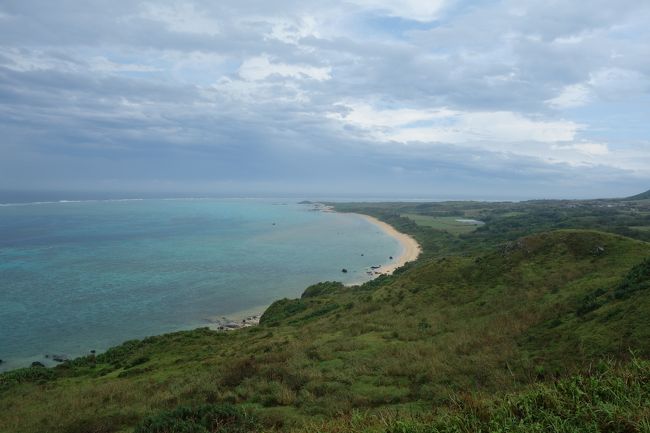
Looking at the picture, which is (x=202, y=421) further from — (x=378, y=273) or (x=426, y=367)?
(x=378, y=273)

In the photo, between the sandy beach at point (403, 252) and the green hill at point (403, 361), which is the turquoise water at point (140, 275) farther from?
the green hill at point (403, 361)

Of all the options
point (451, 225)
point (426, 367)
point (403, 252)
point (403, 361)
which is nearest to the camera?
point (426, 367)

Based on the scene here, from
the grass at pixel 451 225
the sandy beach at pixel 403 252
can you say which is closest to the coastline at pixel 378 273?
the sandy beach at pixel 403 252

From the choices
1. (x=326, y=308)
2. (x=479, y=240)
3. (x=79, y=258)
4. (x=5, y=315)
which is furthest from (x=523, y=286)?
(x=79, y=258)

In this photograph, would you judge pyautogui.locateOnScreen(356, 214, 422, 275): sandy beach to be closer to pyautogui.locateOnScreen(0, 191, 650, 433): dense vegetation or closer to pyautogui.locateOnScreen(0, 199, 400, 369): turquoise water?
pyautogui.locateOnScreen(0, 199, 400, 369): turquoise water

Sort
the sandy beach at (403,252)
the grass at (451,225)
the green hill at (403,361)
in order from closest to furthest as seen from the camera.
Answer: the green hill at (403,361), the sandy beach at (403,252), the grass at (451,225)

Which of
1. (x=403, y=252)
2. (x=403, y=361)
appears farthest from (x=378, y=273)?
(x=403, y=361)

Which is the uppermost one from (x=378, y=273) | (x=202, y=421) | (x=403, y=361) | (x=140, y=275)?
(x=202, y=421)
